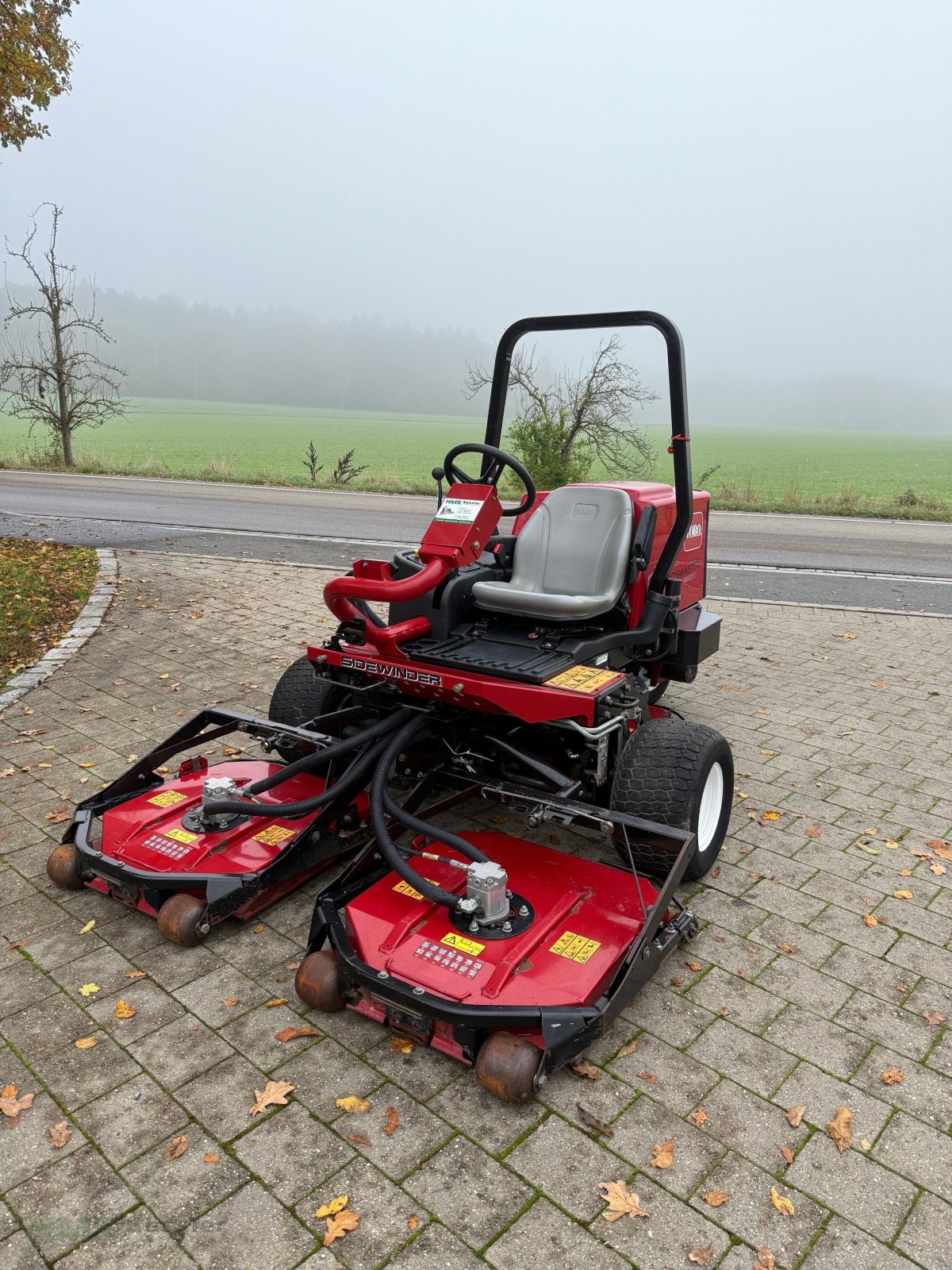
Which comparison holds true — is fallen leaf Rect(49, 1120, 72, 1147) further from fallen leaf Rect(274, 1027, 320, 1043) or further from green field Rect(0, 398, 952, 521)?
green field Rect(0, 398, 952, 521)

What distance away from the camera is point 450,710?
3.56 meters

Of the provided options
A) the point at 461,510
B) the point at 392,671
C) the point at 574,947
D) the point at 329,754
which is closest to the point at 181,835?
the point at 329,754

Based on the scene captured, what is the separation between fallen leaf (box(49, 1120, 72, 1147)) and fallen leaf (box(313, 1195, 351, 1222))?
75cm

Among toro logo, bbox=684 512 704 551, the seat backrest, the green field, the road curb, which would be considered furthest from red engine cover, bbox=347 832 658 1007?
the green field

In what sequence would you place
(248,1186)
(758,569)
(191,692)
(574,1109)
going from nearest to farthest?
(248,1186)
(574,1109)
(191,692)
(758,569)

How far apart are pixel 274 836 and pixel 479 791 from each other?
32.8 inches

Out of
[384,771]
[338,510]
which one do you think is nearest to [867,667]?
[384,771]

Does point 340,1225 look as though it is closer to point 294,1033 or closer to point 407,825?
point 294,1033

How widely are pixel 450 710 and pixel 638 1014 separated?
1306 mm

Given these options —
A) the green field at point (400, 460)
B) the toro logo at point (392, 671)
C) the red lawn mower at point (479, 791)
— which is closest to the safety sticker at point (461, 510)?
the red lawn mower at point (479, 791)

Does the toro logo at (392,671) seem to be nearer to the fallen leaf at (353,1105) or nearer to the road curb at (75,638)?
the fallen leaf at (353,1105)

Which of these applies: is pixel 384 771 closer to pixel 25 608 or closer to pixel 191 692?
pixel 191 692

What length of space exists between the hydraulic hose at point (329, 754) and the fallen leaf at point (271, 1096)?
120 cm

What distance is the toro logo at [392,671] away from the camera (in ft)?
11.1
